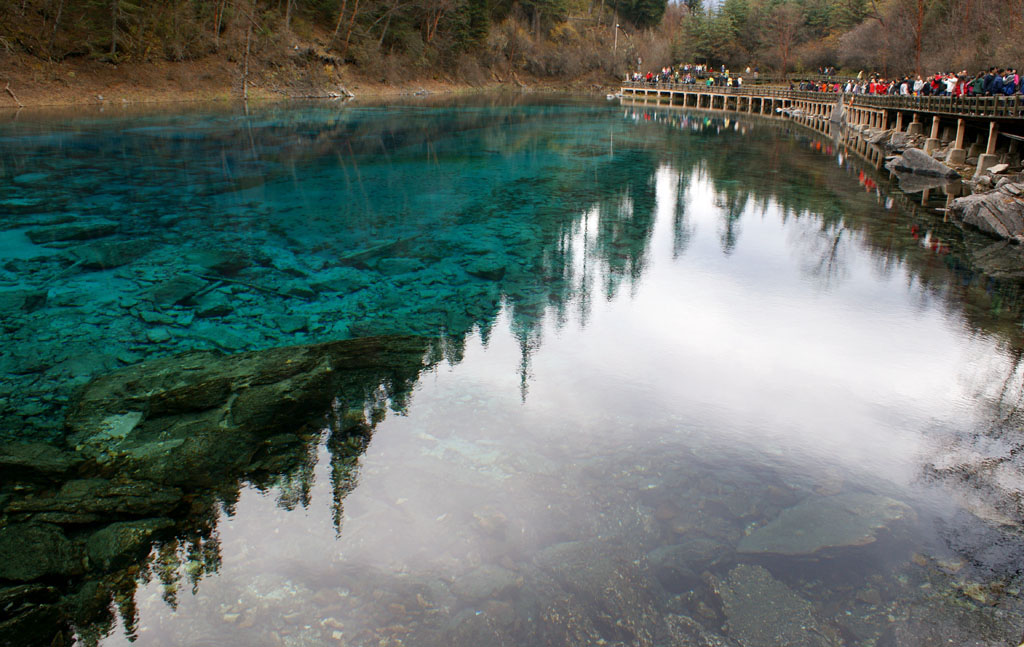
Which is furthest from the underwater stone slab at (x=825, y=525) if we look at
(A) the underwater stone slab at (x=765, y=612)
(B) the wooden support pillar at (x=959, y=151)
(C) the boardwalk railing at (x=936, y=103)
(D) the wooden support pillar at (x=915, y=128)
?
(D) the wooden support pillar at (x=915, y=128)

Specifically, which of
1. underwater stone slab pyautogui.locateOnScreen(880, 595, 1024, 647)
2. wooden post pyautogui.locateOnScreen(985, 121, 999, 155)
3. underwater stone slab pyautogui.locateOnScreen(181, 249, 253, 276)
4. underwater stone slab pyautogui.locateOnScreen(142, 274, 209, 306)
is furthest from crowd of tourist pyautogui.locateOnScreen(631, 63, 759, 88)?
underwater stone slab pyautogui.locateOnScreen(880, 595, 1024, 647)

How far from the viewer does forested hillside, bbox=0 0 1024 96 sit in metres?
37.1

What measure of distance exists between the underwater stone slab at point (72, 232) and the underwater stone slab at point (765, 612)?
12.9 metres

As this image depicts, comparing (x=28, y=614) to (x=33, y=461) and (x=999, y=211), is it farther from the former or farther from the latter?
(x=999, y=211)

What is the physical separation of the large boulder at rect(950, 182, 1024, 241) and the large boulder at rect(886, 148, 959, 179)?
5774 millimetres

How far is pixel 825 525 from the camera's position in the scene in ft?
17.1

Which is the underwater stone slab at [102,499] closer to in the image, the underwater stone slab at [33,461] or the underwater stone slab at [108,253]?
the underwater stone slab at [33,461]

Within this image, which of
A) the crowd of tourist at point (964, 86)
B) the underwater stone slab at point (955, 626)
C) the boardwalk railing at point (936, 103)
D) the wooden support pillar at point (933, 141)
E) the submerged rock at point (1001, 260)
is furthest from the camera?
the wooden support pillar at point (933, 141)

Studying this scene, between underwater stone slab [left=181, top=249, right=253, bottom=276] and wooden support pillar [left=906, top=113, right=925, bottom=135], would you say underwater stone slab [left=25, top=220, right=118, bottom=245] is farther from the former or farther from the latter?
wooden support pillar [left=906, top=113, right=925, bottom=135]

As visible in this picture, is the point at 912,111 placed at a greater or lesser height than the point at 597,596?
greater

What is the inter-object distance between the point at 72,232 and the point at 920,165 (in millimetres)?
23481

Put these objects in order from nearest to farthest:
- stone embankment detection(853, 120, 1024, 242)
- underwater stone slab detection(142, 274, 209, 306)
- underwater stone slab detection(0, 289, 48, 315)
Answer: underwater stone slab detection(0, 289, 48, 315) → underwater stone slab detection(142, 274, 209, 306) → stone embankment detection(853, 120, 1024, 242)

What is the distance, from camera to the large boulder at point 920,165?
68.0 ft

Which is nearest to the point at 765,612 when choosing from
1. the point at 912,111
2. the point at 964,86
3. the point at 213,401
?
the point at 213,401
